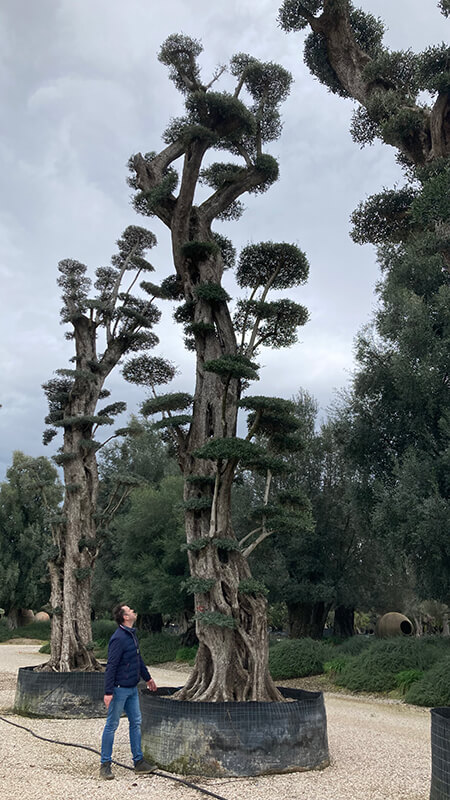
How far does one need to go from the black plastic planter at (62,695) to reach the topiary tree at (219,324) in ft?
10.3

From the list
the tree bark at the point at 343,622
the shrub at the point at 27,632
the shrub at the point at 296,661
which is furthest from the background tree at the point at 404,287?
the shrub at the point at 27,632

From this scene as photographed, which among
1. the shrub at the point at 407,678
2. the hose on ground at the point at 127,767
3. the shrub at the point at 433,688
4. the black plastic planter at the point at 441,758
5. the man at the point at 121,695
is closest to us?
the black plastic planter at the point at 441,758

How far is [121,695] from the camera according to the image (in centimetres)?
570

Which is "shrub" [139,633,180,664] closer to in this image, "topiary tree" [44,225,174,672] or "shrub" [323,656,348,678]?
"shrub" [323,656,348,678]

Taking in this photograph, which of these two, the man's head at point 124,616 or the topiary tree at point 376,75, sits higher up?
the topiary tree at point 376,75

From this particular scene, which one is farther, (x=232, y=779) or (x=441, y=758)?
(x=232, y=779)

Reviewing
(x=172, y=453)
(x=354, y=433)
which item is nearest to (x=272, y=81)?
(x=172, y=453)

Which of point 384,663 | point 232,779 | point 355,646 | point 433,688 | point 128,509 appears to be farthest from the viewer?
point 128,509

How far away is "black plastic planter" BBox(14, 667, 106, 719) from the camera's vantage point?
9445mm

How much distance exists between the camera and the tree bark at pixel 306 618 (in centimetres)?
2033

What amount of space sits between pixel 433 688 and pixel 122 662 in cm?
827

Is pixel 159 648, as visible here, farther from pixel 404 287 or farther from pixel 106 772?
pixel 106 772

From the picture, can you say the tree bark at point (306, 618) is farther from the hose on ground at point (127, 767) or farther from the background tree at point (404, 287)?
the hose on ground at point (127, 767)

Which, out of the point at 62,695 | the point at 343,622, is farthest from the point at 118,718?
the point at 343,622
